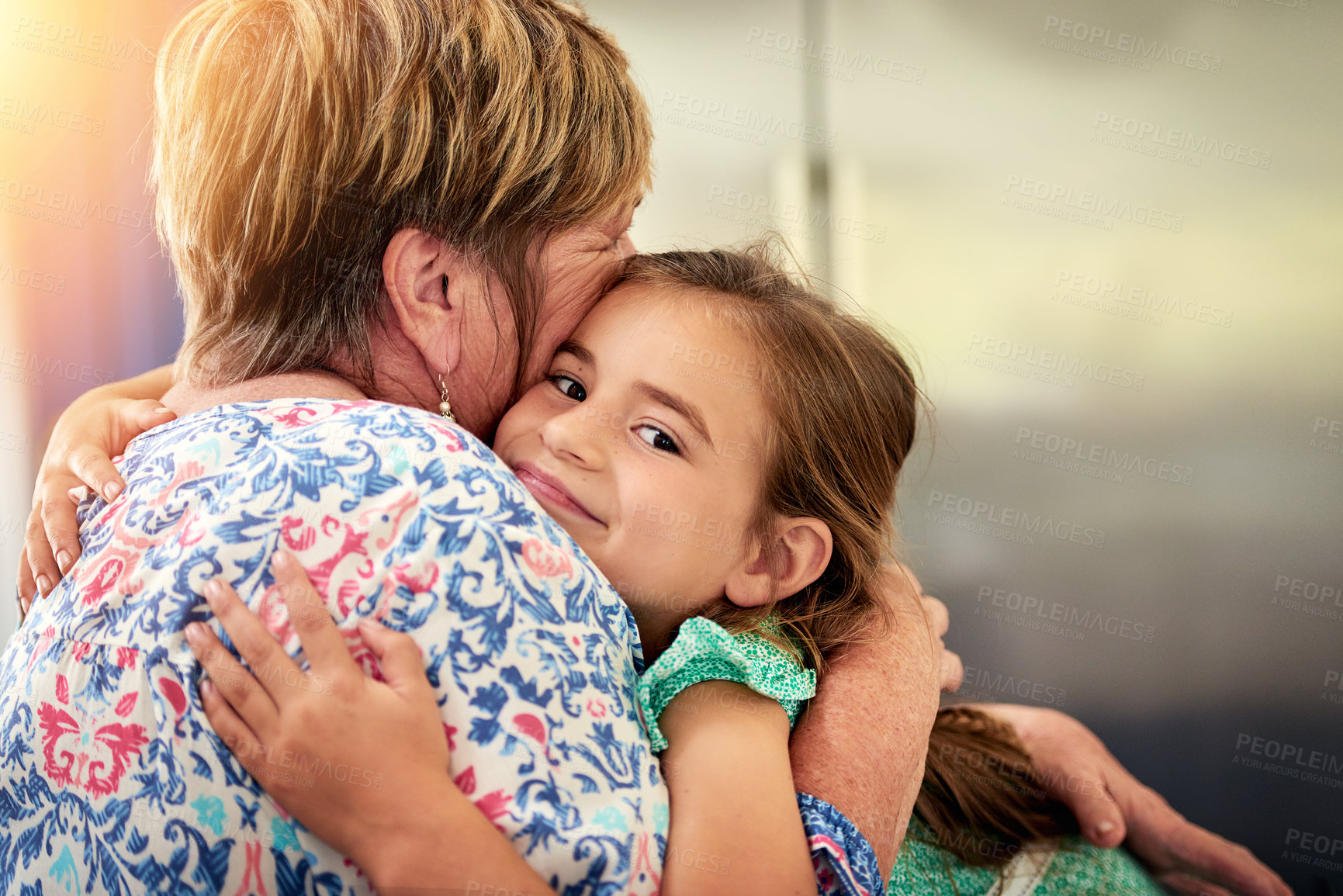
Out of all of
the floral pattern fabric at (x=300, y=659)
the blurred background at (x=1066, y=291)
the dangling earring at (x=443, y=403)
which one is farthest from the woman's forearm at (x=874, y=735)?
the blurred background at (x=1066, y=291)

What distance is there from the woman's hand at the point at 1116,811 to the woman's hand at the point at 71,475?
130cm

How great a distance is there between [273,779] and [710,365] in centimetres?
61

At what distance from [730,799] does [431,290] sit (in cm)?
54

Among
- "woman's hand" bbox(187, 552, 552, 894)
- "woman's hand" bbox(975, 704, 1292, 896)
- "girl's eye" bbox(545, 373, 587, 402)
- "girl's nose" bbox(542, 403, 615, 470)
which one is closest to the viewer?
"woman's hand" bbox(187, 552, 552, 894)

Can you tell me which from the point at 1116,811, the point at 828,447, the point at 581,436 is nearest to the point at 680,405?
the point at 581,436

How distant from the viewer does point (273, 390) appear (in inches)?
32.8

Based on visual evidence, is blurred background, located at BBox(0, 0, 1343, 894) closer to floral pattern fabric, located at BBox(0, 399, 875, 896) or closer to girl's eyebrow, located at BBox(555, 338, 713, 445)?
girl's eyebrow, located at BBox(555, 338, 713, 445)

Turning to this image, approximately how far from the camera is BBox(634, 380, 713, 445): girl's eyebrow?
979 mm

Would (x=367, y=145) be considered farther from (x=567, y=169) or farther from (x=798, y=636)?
(x=798, y=636)

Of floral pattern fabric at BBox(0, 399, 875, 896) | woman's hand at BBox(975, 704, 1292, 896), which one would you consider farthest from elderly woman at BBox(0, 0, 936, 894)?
woman's hand at BBox(975, 704, 1292, 896)

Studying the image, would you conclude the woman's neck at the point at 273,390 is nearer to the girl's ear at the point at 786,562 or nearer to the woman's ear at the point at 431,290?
the woman's ear at the point at 431,290

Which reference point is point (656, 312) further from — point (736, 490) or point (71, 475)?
point (71, 475)

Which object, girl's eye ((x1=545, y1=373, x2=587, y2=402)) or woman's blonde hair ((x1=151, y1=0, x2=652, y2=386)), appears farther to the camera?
girl's eye ((x1=545, y1=373, x2=587, y2=402))

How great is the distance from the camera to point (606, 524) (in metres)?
0.95
